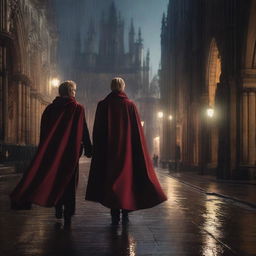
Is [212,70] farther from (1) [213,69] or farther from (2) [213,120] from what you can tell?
(2) [213,120]

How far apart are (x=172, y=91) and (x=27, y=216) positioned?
1581 inches

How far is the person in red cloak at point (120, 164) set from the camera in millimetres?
7453

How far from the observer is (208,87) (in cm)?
2917

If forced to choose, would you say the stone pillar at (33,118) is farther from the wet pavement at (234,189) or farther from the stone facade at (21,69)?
the wet pavement at (234,189)

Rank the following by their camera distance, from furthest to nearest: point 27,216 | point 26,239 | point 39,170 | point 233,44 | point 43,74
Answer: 1. point 43,74
2. point 233,44
3. point 27,216
4. point 39,170
5. point 26,239

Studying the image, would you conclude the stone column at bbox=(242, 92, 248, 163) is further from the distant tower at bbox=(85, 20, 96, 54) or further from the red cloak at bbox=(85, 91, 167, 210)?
the distant tower at bbox=(85, 20, 96, 54)

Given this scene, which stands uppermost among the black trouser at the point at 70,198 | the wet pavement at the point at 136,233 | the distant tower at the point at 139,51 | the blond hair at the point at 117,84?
the distant tower at the point at 139,51

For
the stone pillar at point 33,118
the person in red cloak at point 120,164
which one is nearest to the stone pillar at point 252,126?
the person in red cloak at point 120,164

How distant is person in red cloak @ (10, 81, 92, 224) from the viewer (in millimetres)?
7320

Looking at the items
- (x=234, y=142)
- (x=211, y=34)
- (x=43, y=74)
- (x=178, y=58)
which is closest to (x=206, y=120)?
(x=211, y=34)

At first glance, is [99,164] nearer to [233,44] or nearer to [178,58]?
[233,44]

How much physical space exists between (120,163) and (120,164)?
2 centimetres

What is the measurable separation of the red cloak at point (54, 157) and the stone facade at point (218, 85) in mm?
14108

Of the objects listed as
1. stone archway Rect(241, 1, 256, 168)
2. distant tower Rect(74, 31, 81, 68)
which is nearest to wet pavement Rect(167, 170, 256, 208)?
stone archway Rect(241, 1, 256, 168)
